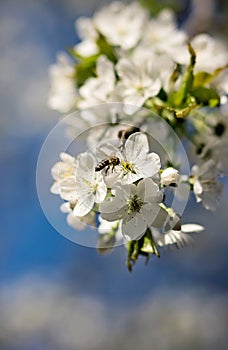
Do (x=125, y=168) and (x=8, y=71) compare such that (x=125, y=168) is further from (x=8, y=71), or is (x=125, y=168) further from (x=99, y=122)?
(x=8, y=71)

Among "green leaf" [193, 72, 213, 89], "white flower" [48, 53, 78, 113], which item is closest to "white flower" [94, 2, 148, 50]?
"white flower" [48, 53, 78, 113]

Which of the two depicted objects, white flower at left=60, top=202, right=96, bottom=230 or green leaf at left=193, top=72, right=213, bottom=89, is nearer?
white flower at left=60, top=202, right=96, bottom=230

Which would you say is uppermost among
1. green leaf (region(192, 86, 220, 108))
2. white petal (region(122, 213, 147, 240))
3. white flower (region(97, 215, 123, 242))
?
green leaf (region(192, 86, 220, 108))

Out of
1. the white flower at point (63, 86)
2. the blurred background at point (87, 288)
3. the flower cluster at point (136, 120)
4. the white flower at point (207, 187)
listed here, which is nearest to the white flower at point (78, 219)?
the flower cluster at point (136, 120)

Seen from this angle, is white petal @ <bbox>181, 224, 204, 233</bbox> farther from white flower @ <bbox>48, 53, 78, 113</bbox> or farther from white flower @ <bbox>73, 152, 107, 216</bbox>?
white flower @ <bbox>48, 53, 78, 113</bbox>

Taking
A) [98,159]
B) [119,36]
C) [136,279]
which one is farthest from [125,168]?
[136,279]

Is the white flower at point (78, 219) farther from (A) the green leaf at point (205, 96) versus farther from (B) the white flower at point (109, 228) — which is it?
(A) the green leaf at point (205, 96)
